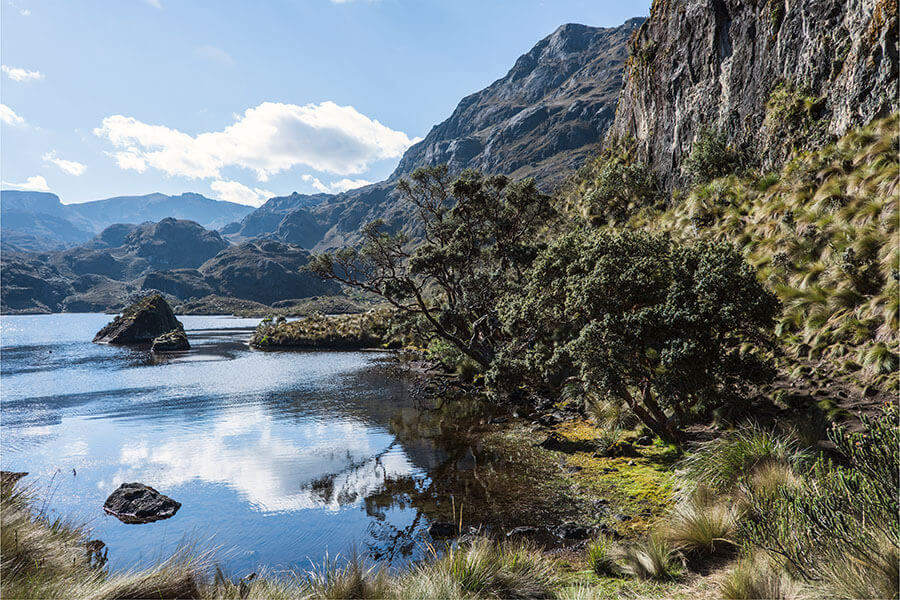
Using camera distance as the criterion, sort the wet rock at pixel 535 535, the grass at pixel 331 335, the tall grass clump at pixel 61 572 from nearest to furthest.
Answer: the tall grass clump at pixel 61 572 < the wet rock at pixel 535 535 < the grass at pixel 331 335

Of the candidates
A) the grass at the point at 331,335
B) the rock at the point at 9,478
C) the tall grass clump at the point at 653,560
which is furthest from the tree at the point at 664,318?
the grass at the point at 331,335

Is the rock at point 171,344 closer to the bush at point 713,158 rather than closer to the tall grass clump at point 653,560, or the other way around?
the bush at point 713,158

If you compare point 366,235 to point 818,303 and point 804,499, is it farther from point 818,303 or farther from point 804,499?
point 804,499

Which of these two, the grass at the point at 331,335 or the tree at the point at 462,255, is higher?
the tree at the point at 462,255

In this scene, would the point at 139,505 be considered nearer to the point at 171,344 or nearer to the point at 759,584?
the point at 759,584

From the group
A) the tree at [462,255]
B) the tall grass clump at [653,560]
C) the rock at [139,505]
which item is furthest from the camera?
the tree at [462,255]

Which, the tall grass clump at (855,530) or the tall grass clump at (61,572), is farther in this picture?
the tall grass clump at (61,572)

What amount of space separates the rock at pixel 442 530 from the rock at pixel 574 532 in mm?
2585

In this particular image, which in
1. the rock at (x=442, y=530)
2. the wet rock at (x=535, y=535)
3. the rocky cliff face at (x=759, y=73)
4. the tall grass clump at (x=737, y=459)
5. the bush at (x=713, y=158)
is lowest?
the rock at (x=442, y=530)

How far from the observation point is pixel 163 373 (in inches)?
1718

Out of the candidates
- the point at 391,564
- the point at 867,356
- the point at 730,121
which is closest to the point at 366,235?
the point at 391,564

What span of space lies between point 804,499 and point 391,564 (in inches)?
310

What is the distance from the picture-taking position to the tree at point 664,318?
487 inches

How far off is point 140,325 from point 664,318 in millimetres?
94479
